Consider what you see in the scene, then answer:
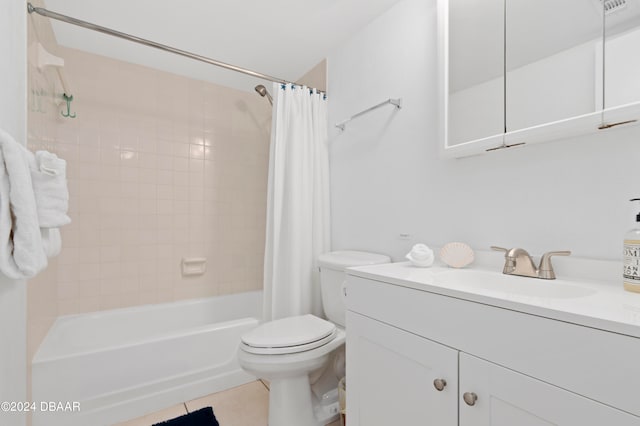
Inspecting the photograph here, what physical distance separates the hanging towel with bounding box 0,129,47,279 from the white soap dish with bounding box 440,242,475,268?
1.31 m

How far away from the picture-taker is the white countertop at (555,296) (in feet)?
1.86

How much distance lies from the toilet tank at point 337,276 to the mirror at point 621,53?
3.42 ft

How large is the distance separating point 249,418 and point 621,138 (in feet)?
6.42

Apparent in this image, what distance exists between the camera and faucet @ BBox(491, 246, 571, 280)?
96cm

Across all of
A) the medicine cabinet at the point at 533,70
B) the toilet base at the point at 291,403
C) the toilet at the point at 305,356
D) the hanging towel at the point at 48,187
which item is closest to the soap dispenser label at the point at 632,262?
the medicine cabinet at the point at 533,70

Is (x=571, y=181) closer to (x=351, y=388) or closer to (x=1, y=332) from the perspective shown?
(x=351, y=388)

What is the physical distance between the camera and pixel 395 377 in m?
0.96

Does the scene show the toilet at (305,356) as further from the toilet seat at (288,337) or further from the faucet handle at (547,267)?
the faucet handle at (547,267)

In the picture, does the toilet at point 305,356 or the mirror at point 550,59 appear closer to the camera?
the mirror at point 550,59

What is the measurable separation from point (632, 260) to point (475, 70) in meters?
0.87

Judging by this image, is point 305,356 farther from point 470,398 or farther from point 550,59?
point 550,59

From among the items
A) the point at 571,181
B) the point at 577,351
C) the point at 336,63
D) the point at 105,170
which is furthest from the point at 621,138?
the point at 105,170

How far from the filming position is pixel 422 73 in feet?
4.77

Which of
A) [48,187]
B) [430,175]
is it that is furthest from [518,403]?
[48,187]
